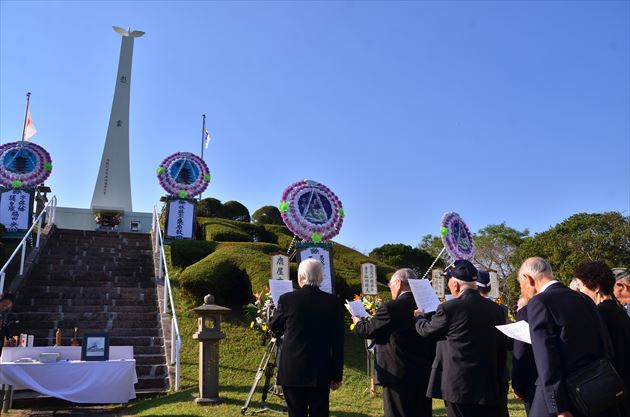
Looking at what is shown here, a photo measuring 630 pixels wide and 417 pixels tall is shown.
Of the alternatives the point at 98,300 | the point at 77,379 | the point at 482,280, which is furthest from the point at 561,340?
the point at 98,300

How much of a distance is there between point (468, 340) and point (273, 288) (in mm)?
2710

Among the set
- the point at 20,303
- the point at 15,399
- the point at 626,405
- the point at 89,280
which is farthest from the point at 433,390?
the point at 89,280

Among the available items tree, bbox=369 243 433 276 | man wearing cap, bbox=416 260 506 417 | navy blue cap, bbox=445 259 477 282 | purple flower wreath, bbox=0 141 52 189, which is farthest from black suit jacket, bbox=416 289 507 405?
tree, bbox=369 243 433 276

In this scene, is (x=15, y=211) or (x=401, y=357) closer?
(x=401, y=357)

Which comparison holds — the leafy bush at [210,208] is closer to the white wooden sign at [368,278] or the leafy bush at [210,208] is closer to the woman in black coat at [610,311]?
the white wooden sign at [368,278]

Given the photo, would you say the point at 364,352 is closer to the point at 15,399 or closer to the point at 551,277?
the point at 15,399

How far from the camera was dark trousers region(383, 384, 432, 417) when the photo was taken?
4375 millimetres

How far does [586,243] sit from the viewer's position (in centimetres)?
2653

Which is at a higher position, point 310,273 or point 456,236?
point 456,236

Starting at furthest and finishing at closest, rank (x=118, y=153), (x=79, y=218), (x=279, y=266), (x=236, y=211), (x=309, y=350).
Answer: (x=236, y=211)
(x=79, y=218)
(x=118, y=153)
(x=279, y=266)
(x=309, y=350)

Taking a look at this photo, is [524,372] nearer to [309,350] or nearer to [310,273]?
[309,350]

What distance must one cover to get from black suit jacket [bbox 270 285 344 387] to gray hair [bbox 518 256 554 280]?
1.60 meters

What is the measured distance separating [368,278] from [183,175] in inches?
390

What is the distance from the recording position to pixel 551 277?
3418mm
